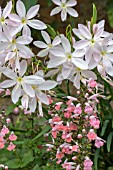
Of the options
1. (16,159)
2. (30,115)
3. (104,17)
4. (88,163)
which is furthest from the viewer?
(104,17)

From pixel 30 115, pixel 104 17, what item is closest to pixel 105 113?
pixel 30 115

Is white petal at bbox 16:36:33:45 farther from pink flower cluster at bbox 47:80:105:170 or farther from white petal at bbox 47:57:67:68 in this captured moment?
pink flower cluster at bbox 47:80:105:170

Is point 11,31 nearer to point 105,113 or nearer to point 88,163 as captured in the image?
point 88,163

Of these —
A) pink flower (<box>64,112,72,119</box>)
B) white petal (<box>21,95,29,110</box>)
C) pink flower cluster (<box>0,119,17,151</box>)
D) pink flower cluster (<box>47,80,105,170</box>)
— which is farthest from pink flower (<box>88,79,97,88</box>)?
pink flower cluster (<box>0,119,17,151</box>)

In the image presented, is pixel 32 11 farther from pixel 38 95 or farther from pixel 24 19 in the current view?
pixel 38 95

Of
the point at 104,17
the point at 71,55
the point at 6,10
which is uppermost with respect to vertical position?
the point at 6,10

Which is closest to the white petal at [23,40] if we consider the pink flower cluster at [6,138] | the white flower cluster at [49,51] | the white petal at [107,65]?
the white flower cluster at [49,51]
